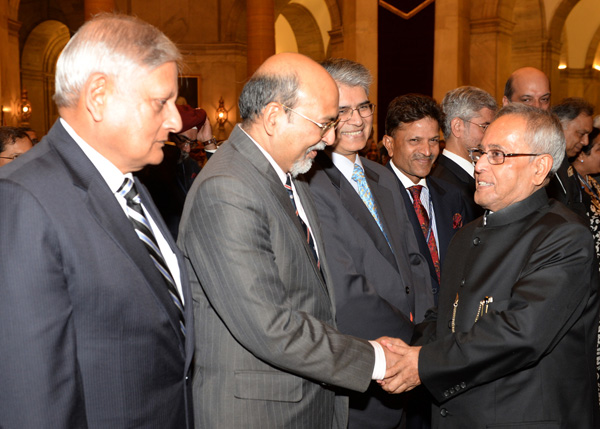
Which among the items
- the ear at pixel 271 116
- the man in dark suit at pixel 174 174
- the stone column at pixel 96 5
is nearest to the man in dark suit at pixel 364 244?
the ear at pixel 271 116

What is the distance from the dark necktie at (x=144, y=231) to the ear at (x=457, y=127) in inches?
116

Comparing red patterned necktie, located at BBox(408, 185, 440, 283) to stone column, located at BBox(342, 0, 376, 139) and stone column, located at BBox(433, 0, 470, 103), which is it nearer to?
stone column, located at BBox(342, 0, 376, 139)

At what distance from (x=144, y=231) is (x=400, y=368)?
1.21 meters

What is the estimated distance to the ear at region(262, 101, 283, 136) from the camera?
2.22 metres

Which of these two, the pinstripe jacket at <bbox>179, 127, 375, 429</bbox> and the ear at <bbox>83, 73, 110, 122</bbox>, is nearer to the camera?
the ear at <bbox>83, 73, 110, 122</bbox>

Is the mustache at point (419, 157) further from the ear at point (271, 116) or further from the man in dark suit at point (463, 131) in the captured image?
the ear at point (271, 116)

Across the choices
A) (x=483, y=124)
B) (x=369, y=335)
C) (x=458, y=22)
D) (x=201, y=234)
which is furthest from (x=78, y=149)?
(x=458, y=22)

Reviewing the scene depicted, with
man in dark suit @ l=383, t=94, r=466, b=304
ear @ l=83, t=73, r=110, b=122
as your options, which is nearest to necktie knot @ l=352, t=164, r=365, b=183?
man in dark suit @ l=383, t=94, r=466, b=304

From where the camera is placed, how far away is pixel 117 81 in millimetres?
1676

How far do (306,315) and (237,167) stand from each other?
0.58 metres

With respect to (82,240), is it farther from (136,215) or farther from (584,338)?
(584,338)

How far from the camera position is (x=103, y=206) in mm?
1636

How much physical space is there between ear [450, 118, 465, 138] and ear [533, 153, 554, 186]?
6.43 feet

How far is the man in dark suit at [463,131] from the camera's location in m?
4.16
